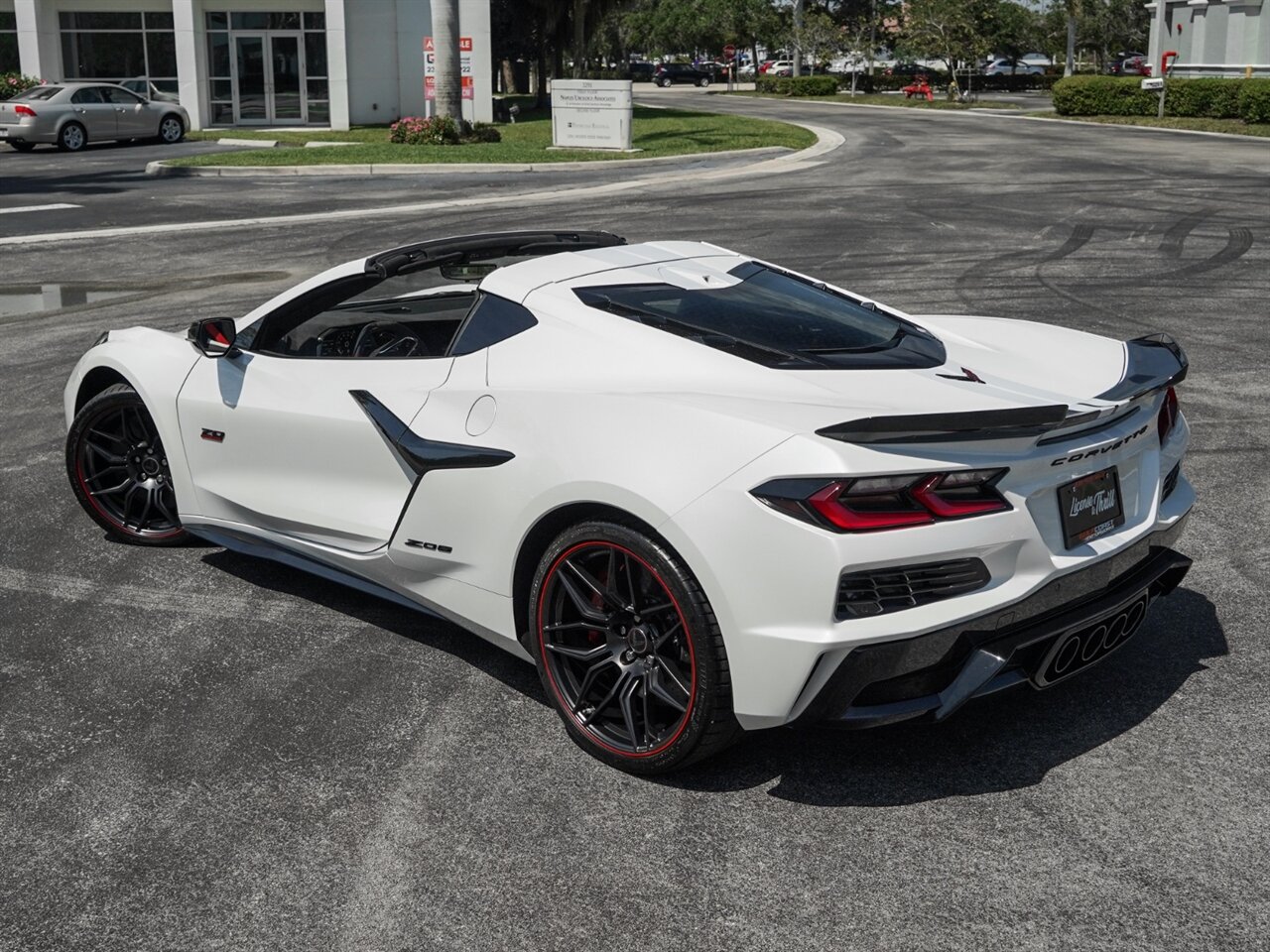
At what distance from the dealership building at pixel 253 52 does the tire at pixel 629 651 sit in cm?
3570

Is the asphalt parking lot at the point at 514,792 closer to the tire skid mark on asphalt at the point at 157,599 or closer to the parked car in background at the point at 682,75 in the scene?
the tire skid mark on asphalt at the point at 157,599

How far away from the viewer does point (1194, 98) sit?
128 feet

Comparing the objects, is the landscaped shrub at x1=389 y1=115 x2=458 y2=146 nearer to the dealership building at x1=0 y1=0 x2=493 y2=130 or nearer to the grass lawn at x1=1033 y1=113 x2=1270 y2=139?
the dealership building at x1=0 y1=0 x2=493 y2=130

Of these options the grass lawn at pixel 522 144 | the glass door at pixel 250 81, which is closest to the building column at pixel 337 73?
the grass lawn at pixel 522 144

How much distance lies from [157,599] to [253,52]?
36473mm

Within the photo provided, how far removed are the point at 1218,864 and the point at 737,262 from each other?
8.61 feet

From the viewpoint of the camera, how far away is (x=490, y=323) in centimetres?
458

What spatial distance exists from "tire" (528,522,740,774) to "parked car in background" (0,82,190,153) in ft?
100

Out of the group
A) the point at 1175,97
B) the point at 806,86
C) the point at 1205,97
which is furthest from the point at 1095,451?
the point at 806,86

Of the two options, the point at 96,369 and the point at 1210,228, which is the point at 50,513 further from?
the point at 1210,228

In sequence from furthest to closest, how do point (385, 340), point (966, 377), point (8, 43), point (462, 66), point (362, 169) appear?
point (8, 43)
point (462, 66)
point (362, 169)
point (385, 340)
point (966, 377)

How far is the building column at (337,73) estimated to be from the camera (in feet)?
125

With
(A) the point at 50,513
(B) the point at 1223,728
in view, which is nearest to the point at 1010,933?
(B) the point at 1223,728

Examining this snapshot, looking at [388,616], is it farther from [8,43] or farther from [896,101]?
[896,101]
